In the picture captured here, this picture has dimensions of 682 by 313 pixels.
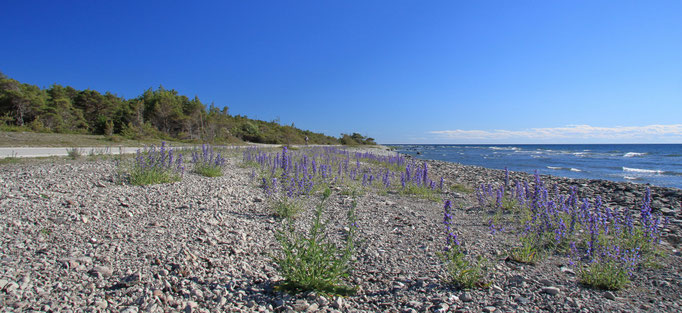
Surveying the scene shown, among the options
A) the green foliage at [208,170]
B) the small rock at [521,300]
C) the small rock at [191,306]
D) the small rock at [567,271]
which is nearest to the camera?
the small rock at [191,306]

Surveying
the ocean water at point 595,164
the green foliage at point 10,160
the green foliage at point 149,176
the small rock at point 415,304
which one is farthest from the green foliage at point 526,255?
the green foliage at point 10,160

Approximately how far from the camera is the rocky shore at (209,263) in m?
2.58

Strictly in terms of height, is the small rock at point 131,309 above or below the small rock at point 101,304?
below

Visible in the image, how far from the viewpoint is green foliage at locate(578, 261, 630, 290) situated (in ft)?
10.4

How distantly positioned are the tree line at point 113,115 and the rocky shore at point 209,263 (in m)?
17.9

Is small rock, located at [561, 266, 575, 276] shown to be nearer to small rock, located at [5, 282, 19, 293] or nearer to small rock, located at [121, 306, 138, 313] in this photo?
small rock, located at [121, 306, 138, 313]

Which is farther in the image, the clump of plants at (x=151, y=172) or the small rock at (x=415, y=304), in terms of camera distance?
the clump of plants at (x=151, y=172)

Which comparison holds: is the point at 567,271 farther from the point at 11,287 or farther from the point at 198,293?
the point at 11,287

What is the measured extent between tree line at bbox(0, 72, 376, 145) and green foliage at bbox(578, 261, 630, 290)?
22.9m

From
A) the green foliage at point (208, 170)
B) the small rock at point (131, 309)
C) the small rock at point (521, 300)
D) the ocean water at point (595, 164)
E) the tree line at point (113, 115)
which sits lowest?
the ocean water at point (595, 164)

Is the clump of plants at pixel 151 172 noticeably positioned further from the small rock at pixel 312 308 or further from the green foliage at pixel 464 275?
the green foliage at pixel 464 275

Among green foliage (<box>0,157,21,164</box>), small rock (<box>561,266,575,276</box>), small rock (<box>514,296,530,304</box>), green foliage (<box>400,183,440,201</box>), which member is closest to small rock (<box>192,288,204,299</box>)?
small rock (<box>514,296,530,304</box>)

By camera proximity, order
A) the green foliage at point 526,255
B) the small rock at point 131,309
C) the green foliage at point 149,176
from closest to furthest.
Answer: the small rock at point 131,309
the green foliage at point 526,255
the green foliage at point 149,176

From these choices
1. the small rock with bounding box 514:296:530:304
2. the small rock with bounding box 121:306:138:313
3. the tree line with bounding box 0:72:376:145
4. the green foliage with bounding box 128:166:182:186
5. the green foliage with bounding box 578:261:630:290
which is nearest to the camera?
the small rock with bounding box 121:306:138:313
